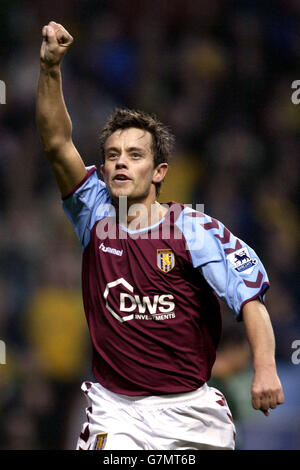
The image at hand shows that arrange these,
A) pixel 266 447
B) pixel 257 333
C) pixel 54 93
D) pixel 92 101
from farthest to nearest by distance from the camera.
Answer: pixel 92 101 → pixel 266 447 → pixel 54 93 → pixel 257 333

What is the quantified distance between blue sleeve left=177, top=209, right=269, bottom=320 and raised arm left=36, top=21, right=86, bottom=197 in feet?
2.20

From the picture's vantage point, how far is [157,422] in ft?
11.8

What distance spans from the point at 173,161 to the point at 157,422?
3787mm

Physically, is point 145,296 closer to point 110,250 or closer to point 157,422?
point 110,250

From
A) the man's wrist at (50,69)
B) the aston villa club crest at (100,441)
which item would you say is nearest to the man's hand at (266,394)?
the aston villa club crest at (100,441)

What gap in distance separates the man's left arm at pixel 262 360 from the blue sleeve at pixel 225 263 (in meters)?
0.07

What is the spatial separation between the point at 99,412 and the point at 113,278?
0.64 metres

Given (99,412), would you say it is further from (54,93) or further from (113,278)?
(54,93)

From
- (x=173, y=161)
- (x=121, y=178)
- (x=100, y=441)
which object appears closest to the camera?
(x=100, y=441)

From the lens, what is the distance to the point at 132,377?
366 centimetres

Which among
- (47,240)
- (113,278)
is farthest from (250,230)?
(113,278)

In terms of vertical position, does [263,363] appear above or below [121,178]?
below

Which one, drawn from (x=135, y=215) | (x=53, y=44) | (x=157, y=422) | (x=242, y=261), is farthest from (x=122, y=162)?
(x=157, y=422)

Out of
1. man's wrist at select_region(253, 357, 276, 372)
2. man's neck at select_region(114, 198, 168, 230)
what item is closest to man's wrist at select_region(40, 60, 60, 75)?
man's neck at select_region(114, 198, 168, 230)
